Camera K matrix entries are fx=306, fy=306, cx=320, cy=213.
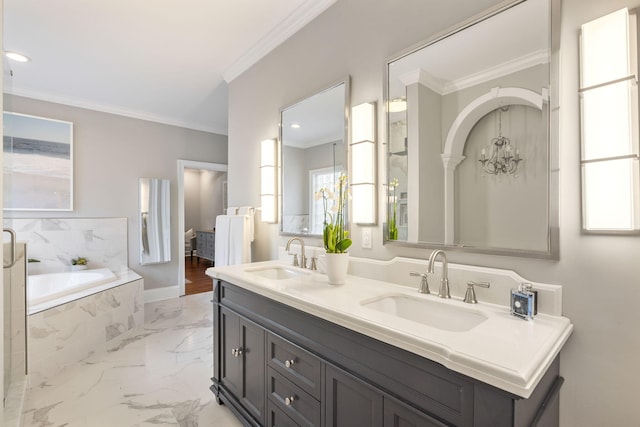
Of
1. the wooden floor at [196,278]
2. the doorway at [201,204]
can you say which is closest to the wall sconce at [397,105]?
the wooden floor at [196,278]

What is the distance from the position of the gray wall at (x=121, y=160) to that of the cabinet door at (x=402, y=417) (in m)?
4.17

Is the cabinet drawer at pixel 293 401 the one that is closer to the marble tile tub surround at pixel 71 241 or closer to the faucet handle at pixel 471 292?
the faucet handle at pixel 471 292

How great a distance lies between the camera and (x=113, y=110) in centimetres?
397

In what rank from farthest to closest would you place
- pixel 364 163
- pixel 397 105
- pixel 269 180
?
pixel 269 180, pixel 364 163, pixel 397 105

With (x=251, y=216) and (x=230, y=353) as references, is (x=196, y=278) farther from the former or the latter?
(x=230, y=353)

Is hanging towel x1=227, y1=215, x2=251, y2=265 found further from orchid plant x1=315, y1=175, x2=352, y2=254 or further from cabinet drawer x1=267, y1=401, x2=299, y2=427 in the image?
cabinet drawer x1=267, y1=401, x2=299, y2=427

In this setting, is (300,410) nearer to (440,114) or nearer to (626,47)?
(440,114)

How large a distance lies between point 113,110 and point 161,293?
2542 millimetres

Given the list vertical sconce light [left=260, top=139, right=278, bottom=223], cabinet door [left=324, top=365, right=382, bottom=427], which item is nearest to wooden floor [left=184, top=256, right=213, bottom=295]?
vertical sconce light [left=260, top=139, right=278, bottom=223]

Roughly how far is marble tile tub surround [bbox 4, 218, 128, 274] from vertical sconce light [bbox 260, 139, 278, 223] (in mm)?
2609

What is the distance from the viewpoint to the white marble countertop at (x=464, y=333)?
731mm

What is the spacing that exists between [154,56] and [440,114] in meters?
2.58

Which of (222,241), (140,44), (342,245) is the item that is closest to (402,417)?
(342,245)

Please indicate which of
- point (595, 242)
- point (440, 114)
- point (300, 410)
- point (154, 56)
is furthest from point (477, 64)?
point (154, 56)
